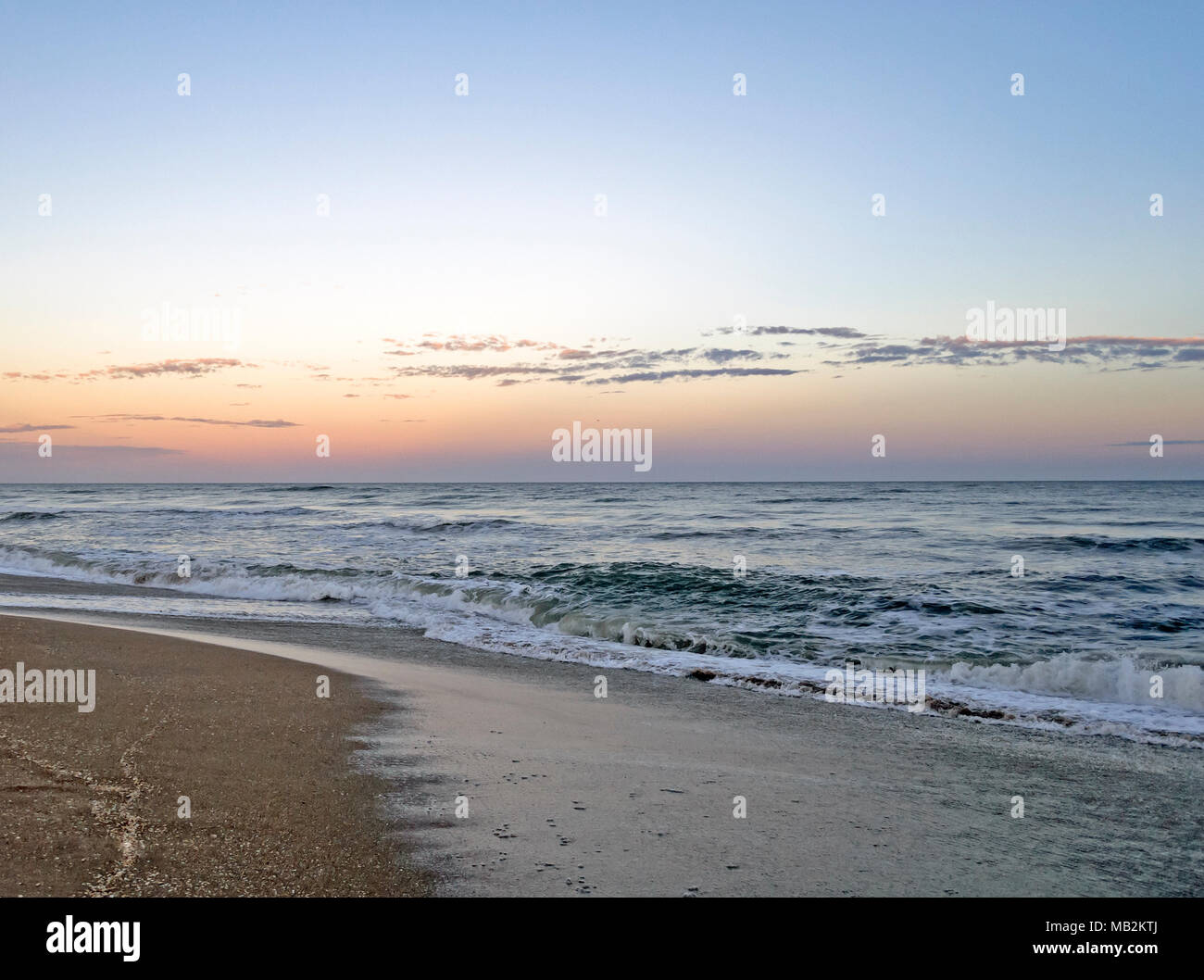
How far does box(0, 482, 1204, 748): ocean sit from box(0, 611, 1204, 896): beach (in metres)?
1.91

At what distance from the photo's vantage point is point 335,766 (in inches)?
219

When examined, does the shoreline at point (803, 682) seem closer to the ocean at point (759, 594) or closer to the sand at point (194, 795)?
the ocean at point (759, 594)

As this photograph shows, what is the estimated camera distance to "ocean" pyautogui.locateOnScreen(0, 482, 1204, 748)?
952cm

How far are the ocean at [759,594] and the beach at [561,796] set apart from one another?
6.28 feet

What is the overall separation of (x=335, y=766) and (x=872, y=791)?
3836 mm

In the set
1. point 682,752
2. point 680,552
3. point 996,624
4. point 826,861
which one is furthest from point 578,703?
point 680,552

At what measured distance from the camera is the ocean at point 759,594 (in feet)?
31.2

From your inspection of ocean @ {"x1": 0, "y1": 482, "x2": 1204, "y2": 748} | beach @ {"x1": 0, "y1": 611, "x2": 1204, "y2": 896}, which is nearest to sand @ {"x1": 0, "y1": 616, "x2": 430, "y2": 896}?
beach @ {"x1": 0, "y1": 611, "x2": 1204, "y2": 896}

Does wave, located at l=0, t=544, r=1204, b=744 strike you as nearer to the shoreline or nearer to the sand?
the shoreline

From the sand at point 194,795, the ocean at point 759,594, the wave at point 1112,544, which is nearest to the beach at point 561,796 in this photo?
the sand at point 194,795

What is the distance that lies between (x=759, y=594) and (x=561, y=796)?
461 inches

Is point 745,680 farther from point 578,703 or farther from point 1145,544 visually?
point 1145,544
